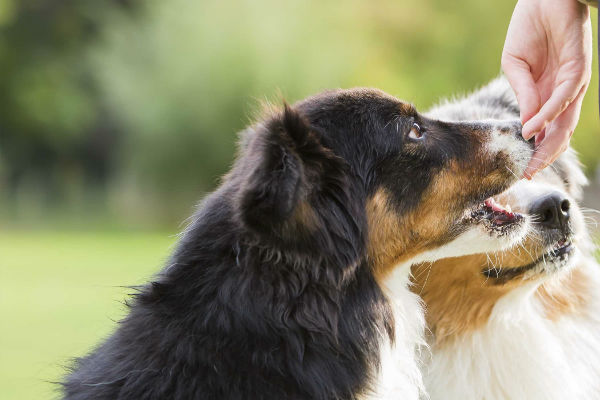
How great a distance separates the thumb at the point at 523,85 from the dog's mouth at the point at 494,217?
1.29 ft

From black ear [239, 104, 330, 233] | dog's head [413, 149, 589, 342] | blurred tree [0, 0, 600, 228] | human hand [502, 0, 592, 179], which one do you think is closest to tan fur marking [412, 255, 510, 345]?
dog's head [413, 149, 589, 342]

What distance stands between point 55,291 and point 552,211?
994cm

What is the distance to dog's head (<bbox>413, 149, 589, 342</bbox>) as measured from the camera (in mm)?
3900

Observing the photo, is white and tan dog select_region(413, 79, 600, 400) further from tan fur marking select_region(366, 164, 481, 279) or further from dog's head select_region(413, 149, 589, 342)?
tan fur marking select_region(366, 164, 481, 279)

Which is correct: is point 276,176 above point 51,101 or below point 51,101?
below

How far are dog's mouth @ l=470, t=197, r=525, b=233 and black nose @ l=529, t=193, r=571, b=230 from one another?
26 cm

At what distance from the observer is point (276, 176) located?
2812 mm

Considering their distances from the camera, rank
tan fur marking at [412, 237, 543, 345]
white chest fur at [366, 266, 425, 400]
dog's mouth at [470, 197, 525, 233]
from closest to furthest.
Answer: white chest fur at [366, 266, 425, 400] < dog's mouth at [470, 197, 525, 233] < tan fur marking at [412, 237, 543, 345]

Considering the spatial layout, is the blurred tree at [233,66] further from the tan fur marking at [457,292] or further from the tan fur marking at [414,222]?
the tan fur marking at [414,222]

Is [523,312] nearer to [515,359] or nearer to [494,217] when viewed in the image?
[515,359]

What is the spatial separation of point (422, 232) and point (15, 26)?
100 ft

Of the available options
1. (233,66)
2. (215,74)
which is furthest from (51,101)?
(233,66)

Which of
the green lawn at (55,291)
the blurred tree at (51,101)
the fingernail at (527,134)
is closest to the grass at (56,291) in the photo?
the green lawn at (55,291)

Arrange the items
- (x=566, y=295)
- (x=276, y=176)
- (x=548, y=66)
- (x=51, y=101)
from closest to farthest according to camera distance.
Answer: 1. (x=276, y=176)
2. (x=548, y=66)
3. (x=566, y=295)
4. (x=51, y=101)
